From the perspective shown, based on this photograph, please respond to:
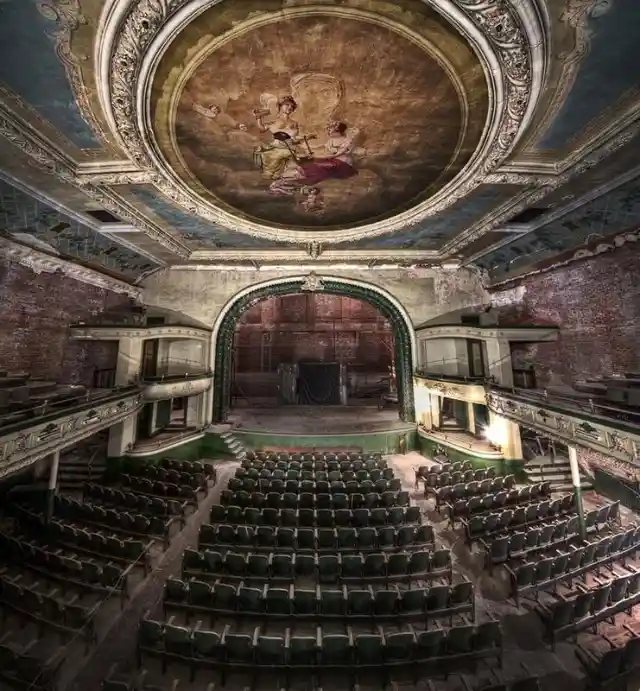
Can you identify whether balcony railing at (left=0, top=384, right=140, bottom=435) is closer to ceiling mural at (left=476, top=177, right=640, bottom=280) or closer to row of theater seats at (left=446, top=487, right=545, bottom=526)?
row of theater seats at (left=446, top=487, right=545, bottom=526)

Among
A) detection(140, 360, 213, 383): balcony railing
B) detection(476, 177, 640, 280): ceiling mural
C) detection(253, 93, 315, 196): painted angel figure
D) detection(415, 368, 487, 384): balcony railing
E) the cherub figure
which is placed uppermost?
the cherub figure

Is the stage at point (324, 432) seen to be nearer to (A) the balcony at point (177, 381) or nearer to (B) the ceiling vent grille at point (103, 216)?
(A) the balcony at point (177, 381)

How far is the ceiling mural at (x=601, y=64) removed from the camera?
4.58 metres

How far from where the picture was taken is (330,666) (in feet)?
16.8

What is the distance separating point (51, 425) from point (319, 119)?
9.51 metres

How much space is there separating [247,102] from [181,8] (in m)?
2.05

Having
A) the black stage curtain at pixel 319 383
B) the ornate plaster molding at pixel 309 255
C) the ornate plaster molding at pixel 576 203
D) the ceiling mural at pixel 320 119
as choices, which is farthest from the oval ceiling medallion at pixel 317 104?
the black stage curtain at pixel 319 383

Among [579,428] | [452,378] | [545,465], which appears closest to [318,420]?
[452,378]

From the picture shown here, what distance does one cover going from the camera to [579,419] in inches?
314

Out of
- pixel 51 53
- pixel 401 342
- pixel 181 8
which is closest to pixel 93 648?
pixel 51 53

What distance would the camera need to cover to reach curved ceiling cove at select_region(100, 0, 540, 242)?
16.5ft

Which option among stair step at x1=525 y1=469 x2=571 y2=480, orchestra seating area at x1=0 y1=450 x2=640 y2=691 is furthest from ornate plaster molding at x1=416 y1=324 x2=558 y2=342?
orchestra seating area at x1=0 y1=450 x2=640 y2=691

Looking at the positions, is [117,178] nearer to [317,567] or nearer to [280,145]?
[280,145]

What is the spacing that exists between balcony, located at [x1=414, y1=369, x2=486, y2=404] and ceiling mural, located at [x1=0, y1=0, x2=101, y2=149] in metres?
14.7
